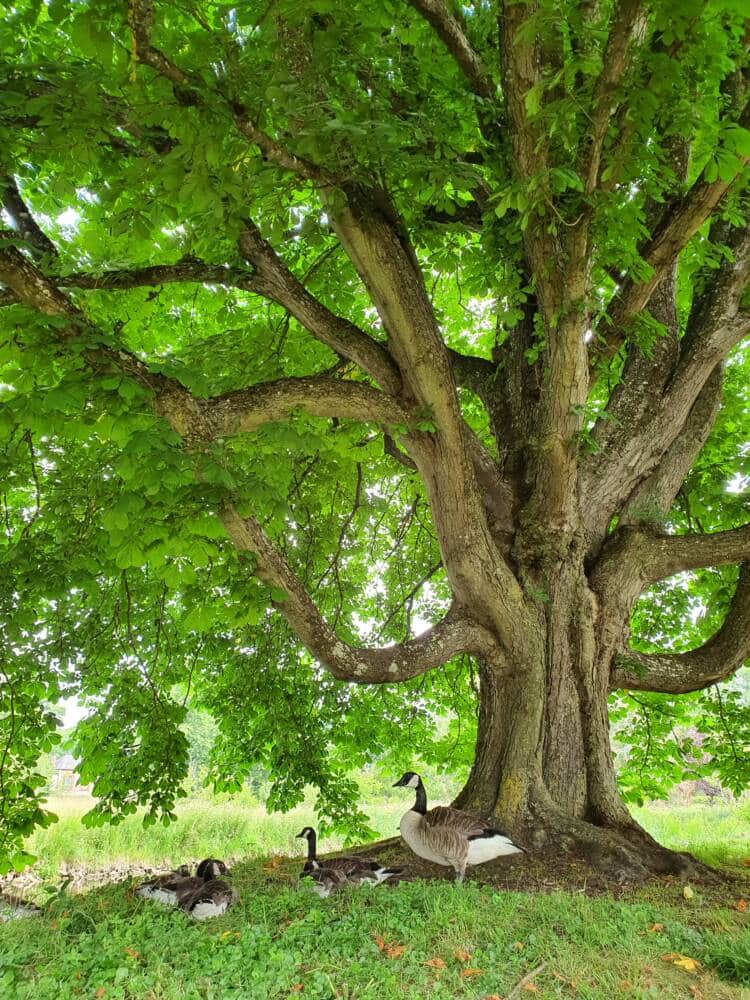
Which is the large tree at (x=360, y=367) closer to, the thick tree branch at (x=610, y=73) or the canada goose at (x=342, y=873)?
the thick tree branch at (x=610, y=73)

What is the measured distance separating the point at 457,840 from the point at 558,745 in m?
1.21

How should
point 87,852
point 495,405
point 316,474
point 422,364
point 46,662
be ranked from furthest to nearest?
point 87,852 → point 316,474 → point 495,405 → point 46,662 → point 422,364

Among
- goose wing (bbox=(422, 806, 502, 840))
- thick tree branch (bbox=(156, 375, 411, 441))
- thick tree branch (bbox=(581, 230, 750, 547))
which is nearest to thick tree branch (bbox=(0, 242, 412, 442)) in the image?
thick tree branch (bbox=(156, 375, 411, 441))

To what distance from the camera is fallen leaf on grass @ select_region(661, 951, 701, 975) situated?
10.3 ft

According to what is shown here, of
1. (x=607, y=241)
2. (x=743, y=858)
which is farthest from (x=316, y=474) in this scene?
(x=743, y=858)

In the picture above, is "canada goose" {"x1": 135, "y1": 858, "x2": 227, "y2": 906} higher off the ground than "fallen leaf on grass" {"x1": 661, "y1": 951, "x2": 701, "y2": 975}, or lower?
lower

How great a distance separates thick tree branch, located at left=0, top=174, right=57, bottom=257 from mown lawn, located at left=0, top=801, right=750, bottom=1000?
3.92 m

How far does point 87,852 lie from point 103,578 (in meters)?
5.49

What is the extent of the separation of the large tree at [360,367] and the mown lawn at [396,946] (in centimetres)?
106

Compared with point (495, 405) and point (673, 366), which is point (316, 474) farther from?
point (673, 366)

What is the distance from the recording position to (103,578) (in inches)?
253

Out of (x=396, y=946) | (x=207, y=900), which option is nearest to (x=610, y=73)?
(x=396, y=946)

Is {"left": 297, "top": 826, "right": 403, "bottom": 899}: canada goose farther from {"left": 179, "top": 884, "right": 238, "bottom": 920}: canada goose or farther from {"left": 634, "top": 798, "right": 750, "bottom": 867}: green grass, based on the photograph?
{"left": 634, "top": 798, "right": 750, "bottom": 867}: green grass

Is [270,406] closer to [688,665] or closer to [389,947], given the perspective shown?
[389,947]
